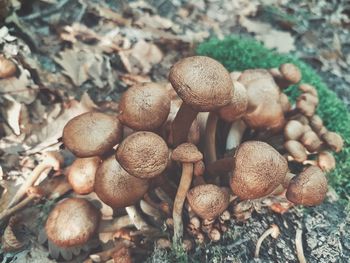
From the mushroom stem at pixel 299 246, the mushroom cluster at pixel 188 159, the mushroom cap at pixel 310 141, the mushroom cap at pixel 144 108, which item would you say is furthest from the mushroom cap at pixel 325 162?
the mushroom cap at pixel 144 108

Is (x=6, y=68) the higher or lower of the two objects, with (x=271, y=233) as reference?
higher

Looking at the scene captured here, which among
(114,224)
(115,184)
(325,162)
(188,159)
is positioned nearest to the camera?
(188,159)

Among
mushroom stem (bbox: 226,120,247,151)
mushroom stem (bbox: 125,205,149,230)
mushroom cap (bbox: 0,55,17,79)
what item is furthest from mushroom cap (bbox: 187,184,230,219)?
mushroom cap (bbox: 0,55,17,79)

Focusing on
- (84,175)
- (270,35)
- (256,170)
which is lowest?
(270,35)

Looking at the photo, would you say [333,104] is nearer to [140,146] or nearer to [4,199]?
[140,146]

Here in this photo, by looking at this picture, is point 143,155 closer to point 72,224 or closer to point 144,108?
point 144,108

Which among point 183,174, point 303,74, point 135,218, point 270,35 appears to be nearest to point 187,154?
point 183,174

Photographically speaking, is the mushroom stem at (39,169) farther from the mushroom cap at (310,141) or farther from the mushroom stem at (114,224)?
the mushroom cap at (310,141)
